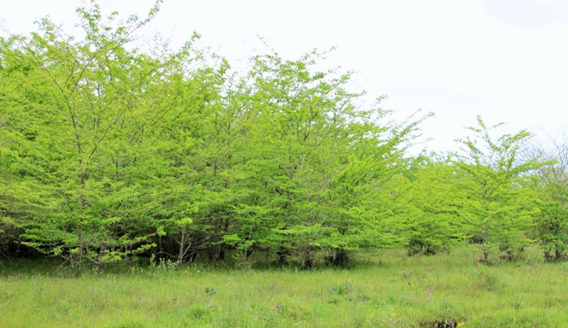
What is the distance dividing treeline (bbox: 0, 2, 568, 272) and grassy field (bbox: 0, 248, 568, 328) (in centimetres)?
153

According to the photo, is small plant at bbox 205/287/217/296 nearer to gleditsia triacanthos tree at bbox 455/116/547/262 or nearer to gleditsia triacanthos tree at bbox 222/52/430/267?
gleditsia triacanthos tree at bbox 222/52/430/267

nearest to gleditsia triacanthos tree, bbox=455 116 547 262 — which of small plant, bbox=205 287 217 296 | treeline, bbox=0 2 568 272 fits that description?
treeline, bbox=0 2 568 272

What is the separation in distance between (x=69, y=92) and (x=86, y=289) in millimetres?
4794

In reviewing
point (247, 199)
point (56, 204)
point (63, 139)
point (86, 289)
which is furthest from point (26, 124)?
point (247, 199)

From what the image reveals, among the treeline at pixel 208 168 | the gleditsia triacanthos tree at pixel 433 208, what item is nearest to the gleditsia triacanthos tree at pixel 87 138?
the treeline at pixel 208 168

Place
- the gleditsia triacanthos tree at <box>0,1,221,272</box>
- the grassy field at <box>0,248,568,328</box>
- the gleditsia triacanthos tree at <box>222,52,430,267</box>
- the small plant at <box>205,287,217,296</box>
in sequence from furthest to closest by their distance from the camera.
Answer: the gleditsia triacanthos tree at <box>222,52,430,267</box> < the gleditsia triacanthos tree at <box>0,1,221,272</box> < the small plant at <box>205,287,217,296</box> < the grassy field at <box>0,248,568,328</box>

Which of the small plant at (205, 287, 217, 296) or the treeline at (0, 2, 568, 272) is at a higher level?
the treeline at (0, 2, 568, 272)

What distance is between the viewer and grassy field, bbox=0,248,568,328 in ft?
18.0

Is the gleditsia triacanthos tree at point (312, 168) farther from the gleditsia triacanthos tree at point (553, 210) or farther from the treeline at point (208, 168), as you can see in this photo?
the gleditsia triacanthos tree at point (553, 210)

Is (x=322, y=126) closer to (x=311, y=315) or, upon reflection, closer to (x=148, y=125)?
(x=148, y=125)

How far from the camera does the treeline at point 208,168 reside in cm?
885

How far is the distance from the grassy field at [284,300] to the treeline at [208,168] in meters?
1.53

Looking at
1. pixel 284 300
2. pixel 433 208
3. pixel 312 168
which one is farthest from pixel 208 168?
pixel 433 208

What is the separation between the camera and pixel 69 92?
28.8 feet
